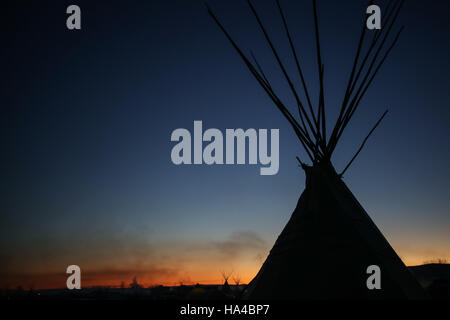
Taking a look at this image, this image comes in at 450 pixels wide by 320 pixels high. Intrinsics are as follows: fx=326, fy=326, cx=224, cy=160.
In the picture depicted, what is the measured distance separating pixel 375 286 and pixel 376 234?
1.05m

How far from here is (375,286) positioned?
13.5ft

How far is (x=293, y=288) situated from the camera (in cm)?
430

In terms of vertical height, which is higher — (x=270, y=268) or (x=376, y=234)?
(x=376, y=234)
